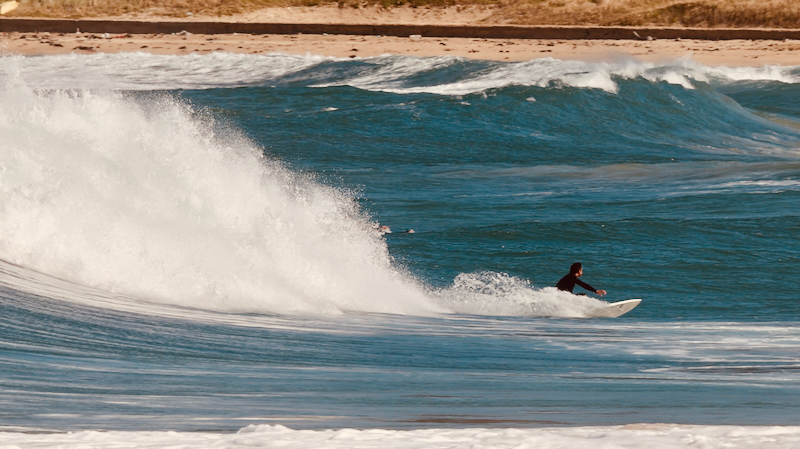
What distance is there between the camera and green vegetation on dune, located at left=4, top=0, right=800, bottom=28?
46.1 metres

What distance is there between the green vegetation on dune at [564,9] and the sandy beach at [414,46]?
5810mm

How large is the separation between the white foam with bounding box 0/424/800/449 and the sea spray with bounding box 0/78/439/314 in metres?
4.11

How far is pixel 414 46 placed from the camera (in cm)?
3766

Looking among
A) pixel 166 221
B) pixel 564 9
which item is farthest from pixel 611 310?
pixel 564 9

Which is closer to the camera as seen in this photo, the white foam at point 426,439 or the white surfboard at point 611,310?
the white foam at point 426,439

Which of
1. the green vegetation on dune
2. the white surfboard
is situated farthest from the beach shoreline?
the white surfboard

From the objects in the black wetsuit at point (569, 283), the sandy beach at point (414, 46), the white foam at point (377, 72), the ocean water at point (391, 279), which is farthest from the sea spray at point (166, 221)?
the sandy beach at point (414, 46)

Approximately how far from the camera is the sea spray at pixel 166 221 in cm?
880

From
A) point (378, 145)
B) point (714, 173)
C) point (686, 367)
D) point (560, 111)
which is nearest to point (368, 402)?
point (686, 367)

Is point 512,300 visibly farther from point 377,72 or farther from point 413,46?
point 413,46

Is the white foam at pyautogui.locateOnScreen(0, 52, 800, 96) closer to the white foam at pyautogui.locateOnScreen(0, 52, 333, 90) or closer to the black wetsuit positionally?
the white foam at pyautogui.locateOnScreen(0, 52, 333, 90)

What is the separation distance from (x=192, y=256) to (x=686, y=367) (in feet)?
14.3

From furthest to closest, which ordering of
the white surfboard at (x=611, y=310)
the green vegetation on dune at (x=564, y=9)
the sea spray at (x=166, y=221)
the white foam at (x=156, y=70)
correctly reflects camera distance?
the green vegetation on dune at (x=564, y=9) → the white foam at (x=156, y=70) → the white surfboard at (x=611, y=310) → the sea spray at (x=166, y=221)

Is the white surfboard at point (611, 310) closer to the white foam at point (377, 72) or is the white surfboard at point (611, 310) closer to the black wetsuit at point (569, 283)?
the black wetsuit at point (569, 283)
